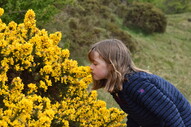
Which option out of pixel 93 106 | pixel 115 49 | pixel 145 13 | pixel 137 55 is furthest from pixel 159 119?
pixel 145 13

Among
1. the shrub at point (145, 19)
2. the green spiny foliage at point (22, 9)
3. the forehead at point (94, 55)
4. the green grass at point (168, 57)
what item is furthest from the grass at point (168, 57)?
the forehead at point (94, 55)

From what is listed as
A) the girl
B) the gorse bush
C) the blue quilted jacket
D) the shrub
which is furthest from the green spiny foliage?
the shrub

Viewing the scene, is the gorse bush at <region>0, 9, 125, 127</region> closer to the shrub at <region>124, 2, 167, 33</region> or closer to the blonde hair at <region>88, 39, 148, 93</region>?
the blonde hair at <region>88, 39, 148, 93</region>

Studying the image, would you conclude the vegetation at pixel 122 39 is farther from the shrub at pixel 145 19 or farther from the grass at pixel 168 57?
the shrub at pixel 145 19

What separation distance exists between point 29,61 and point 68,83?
17.1 inches

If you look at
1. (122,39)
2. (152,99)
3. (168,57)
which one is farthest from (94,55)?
(168,57)

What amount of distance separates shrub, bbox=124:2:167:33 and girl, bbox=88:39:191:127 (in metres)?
12.0

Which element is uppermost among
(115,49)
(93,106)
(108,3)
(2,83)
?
(115,49)

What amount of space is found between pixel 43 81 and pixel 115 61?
734mm

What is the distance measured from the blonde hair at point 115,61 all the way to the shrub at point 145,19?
12063 millimetres

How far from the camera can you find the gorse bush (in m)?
2.07

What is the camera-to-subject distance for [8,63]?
7.37 ft

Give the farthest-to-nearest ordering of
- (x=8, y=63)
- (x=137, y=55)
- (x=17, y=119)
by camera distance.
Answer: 1. (x=137, y=55)
2. (x=8, y=63)
3. (x=17, y=119)

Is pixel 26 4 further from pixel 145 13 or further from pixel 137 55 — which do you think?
pixel 145 13
